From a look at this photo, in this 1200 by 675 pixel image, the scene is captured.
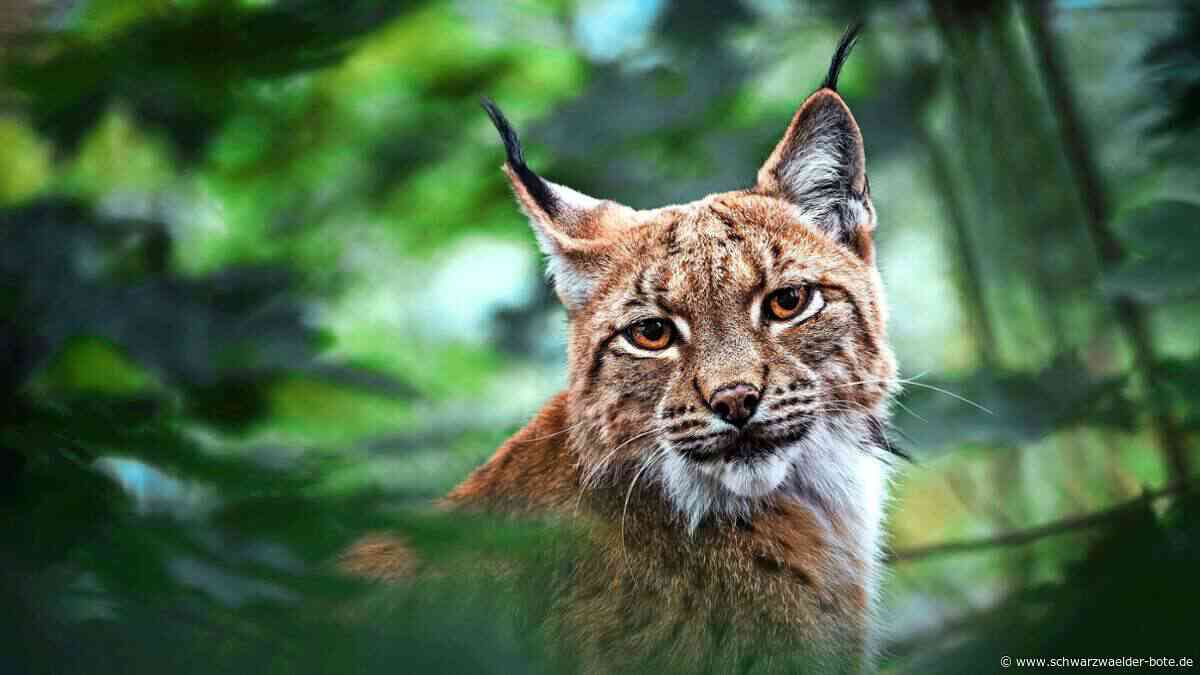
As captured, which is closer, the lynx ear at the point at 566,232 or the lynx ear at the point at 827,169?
the lynx ear at the point at 827,169

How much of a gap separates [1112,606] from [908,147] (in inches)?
156

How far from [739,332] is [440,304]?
383cm

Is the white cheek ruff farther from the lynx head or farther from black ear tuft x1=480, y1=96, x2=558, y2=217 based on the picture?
black ear tuft x1=480, y1=96, x2=558, y2=217

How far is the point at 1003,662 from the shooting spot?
664 mm

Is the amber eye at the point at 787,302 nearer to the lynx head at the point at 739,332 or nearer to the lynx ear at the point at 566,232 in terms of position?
the lynx head at the point at 739,332

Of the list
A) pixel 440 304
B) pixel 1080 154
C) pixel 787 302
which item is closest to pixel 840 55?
pixel 787 302

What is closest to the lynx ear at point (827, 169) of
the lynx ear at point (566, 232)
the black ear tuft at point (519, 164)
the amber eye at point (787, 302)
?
the amber eye at point (787, 302)

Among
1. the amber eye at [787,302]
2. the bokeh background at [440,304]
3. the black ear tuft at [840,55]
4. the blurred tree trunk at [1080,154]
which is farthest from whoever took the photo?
the blurred tree trunk at [1080,154]

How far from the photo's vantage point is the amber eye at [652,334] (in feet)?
8.91

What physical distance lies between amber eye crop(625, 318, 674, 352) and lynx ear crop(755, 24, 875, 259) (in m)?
0.53

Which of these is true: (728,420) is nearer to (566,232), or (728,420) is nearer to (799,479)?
(799,479)

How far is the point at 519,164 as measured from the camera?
257 cm

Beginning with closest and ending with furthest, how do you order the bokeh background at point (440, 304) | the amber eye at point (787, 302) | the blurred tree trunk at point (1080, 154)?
the bokeh background at point (440, 304) < the amber eye at point (787, 302) < the blurred tree trunk at point (1080, 154)

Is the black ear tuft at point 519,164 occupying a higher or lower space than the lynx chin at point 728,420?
higher
